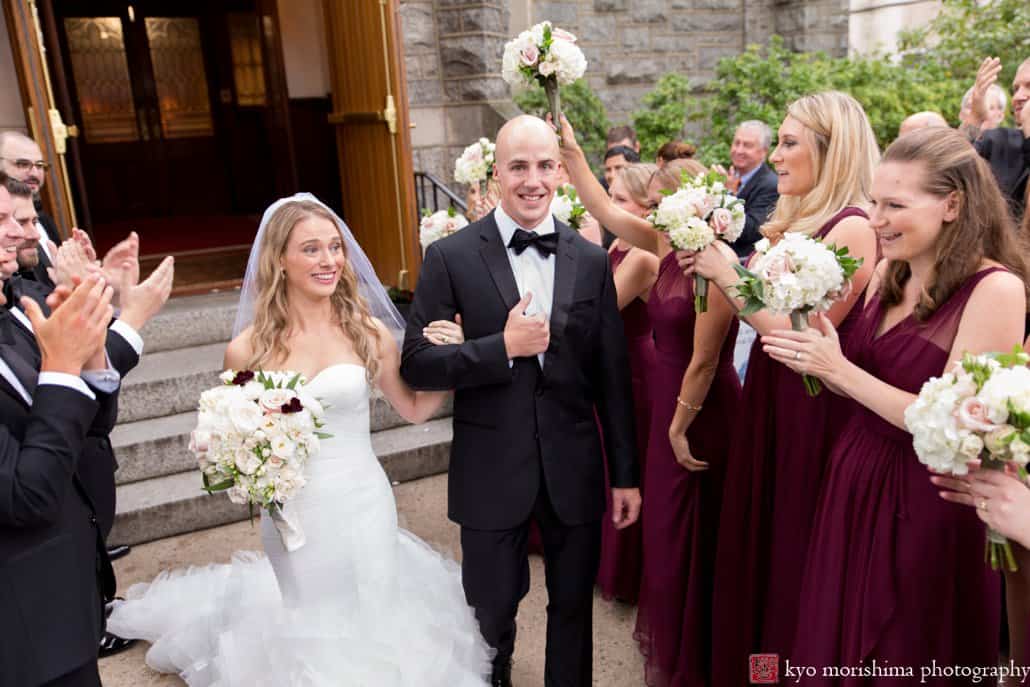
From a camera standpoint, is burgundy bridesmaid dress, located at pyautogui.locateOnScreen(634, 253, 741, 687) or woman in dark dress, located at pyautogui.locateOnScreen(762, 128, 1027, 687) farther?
burgundy bridesmaid dress, located at pyautogui.locateOnScreen(634, 253, 741, 687)

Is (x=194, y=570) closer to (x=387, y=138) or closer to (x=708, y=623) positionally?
(x=708, y=623)

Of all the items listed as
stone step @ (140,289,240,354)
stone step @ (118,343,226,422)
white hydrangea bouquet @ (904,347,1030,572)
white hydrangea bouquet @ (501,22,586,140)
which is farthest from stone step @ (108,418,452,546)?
white hydrangea bouquet @ (904,347,1030,572)

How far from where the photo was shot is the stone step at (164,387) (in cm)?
566

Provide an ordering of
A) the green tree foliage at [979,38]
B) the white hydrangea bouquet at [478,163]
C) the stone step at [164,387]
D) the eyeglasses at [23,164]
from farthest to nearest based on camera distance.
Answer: the green tree foliage at [979,38] → the stone step at [164,387] → the white hydrangea bouquet at [478,163] → the eyeglasses at [23,164]

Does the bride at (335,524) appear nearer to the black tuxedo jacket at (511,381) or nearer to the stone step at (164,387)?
the black tuxedo jacket at (511,381)

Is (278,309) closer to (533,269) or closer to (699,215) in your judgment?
(533,269)

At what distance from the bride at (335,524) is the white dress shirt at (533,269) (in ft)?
1.06

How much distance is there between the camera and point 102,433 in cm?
253

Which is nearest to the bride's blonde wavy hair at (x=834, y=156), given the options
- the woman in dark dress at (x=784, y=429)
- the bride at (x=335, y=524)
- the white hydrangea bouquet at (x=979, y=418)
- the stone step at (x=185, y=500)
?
the woman in dark dress at (x=784, y=429)

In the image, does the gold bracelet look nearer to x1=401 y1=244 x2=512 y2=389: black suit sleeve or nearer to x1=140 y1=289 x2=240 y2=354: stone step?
x1=401 y1=244 x2=512 y2=389: black suit sleeve

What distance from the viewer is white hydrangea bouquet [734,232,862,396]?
238cm

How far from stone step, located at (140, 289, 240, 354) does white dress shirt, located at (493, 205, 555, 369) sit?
433 centimetres

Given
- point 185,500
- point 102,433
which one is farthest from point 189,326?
point 102,433

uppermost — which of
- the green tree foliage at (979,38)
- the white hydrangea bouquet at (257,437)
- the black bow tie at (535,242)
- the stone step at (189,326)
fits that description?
the green tree foliage at (979,38)
